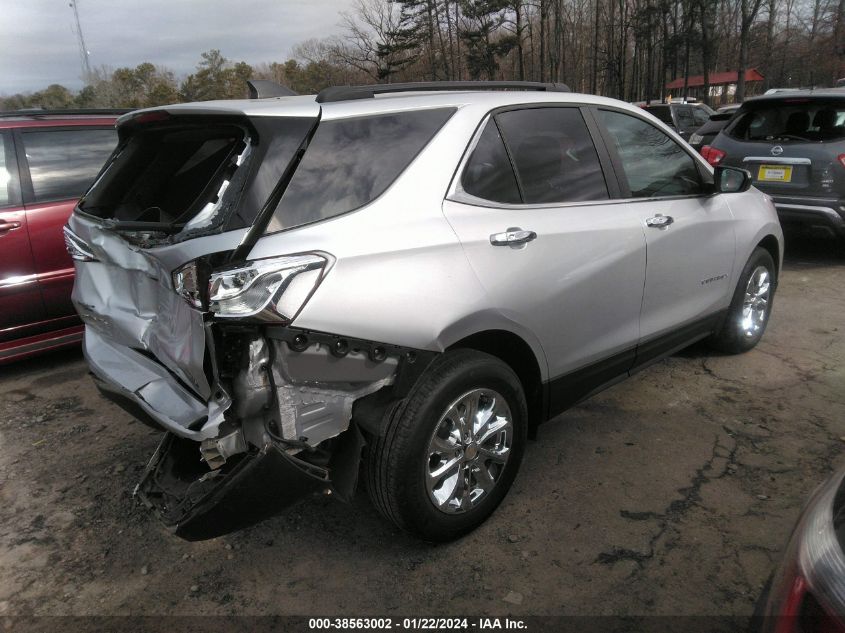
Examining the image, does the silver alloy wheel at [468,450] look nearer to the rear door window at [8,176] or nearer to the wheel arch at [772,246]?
the wheel arch at [772,246]

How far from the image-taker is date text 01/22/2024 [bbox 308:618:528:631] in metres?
2.24

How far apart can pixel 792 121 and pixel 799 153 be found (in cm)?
43

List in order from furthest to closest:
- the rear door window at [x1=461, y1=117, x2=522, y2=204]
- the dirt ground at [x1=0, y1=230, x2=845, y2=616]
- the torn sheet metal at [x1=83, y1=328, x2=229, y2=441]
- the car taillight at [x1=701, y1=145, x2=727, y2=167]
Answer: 1. the car taillight at [x1=701, y1=145, x2=727, y2=167]
2. the rear door window at [x1=461, y1=117, x2=522, y2=204]
3. the dirt ground at [x1=0, y1=230, x2=845, y2=616]
4. the torn sheet metal at [x1=83, y1=328, x2=229, y2=441]

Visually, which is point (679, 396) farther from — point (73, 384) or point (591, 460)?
point (73, 384)

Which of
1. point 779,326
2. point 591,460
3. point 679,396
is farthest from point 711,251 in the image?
point 779,326

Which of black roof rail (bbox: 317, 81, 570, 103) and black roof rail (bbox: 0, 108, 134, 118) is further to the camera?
black roof rail (bbox: 0, 108, 134, 118)

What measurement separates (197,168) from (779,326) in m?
4.76

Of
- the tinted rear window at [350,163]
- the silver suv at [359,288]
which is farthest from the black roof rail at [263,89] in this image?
the tinted rear window at [350,163]

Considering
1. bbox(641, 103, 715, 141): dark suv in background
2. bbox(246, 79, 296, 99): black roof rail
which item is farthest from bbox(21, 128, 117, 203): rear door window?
bbox(641, 103, 715, 141): dark suv in background

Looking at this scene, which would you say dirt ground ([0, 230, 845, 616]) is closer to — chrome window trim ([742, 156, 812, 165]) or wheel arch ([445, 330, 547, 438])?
wheel arch ([445, 330, 547, 438])

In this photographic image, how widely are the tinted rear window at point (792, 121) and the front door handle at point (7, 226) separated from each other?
710 centimetres

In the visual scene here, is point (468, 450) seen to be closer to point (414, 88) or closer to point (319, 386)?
point (319, 386)

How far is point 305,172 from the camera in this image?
7.22 ft

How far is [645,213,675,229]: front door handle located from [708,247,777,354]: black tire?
1164 mm
